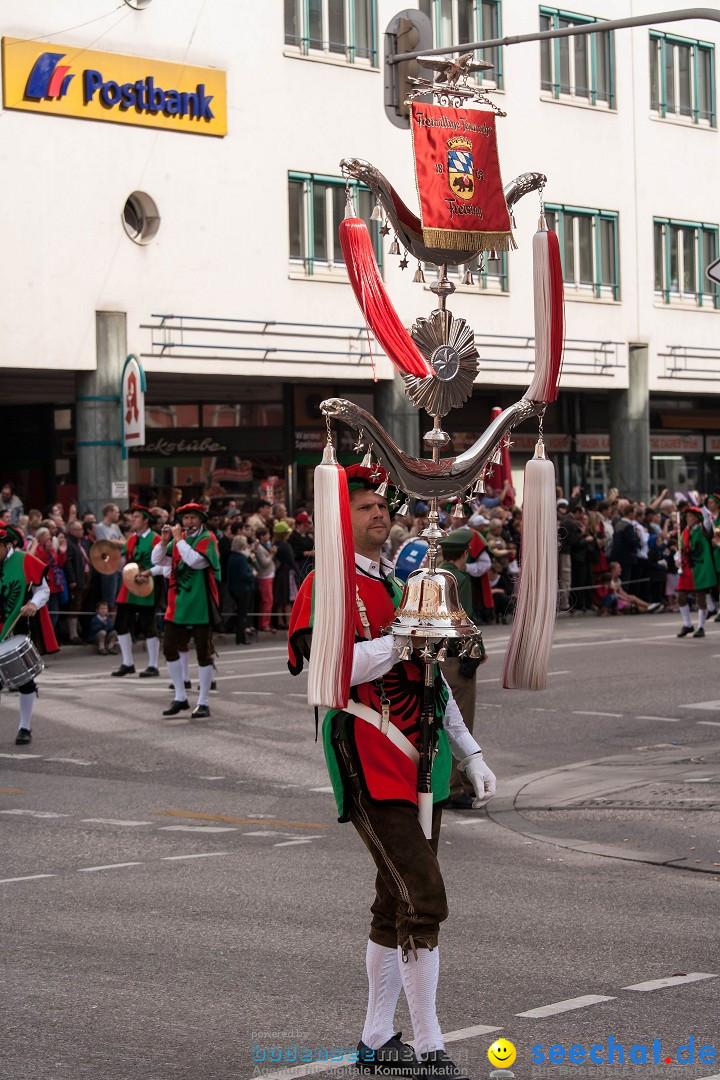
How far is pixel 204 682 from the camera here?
16.5 m

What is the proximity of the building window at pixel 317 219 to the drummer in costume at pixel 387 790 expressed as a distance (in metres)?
24.7

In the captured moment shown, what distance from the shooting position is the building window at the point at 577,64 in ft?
116

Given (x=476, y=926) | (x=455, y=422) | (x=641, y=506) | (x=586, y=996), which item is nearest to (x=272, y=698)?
(x=476, y=926)

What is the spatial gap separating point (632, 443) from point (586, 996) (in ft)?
105

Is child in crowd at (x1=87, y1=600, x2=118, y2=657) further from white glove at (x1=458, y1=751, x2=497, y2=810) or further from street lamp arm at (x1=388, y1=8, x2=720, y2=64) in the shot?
white glove at (x1=458, y1=751, x2=497, y2=810)

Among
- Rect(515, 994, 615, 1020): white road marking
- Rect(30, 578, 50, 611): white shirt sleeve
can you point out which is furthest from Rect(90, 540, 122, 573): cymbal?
Rect(515, 994, 615, 1020): white road marking

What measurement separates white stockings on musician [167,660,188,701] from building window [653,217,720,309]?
79.9ft

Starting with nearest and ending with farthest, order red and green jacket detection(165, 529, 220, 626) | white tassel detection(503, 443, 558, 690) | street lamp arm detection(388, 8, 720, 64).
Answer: white tassel detection(503, 443, 558, 690)
street lamp arm detection(388, 8, 720, 64)
red and green jacket detection(165, 529, 220, 626)

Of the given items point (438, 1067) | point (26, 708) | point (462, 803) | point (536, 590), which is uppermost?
point (536, 590)

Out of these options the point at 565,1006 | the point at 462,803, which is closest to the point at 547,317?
the point at 565,1006

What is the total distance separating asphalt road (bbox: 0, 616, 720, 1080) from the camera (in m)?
6.16

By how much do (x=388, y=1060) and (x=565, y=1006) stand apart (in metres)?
1.02

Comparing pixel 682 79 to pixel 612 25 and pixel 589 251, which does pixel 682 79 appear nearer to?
pixel 589 251

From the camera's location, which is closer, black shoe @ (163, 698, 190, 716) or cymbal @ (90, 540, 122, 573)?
black shoe @ (163, 698, 190, 716)
